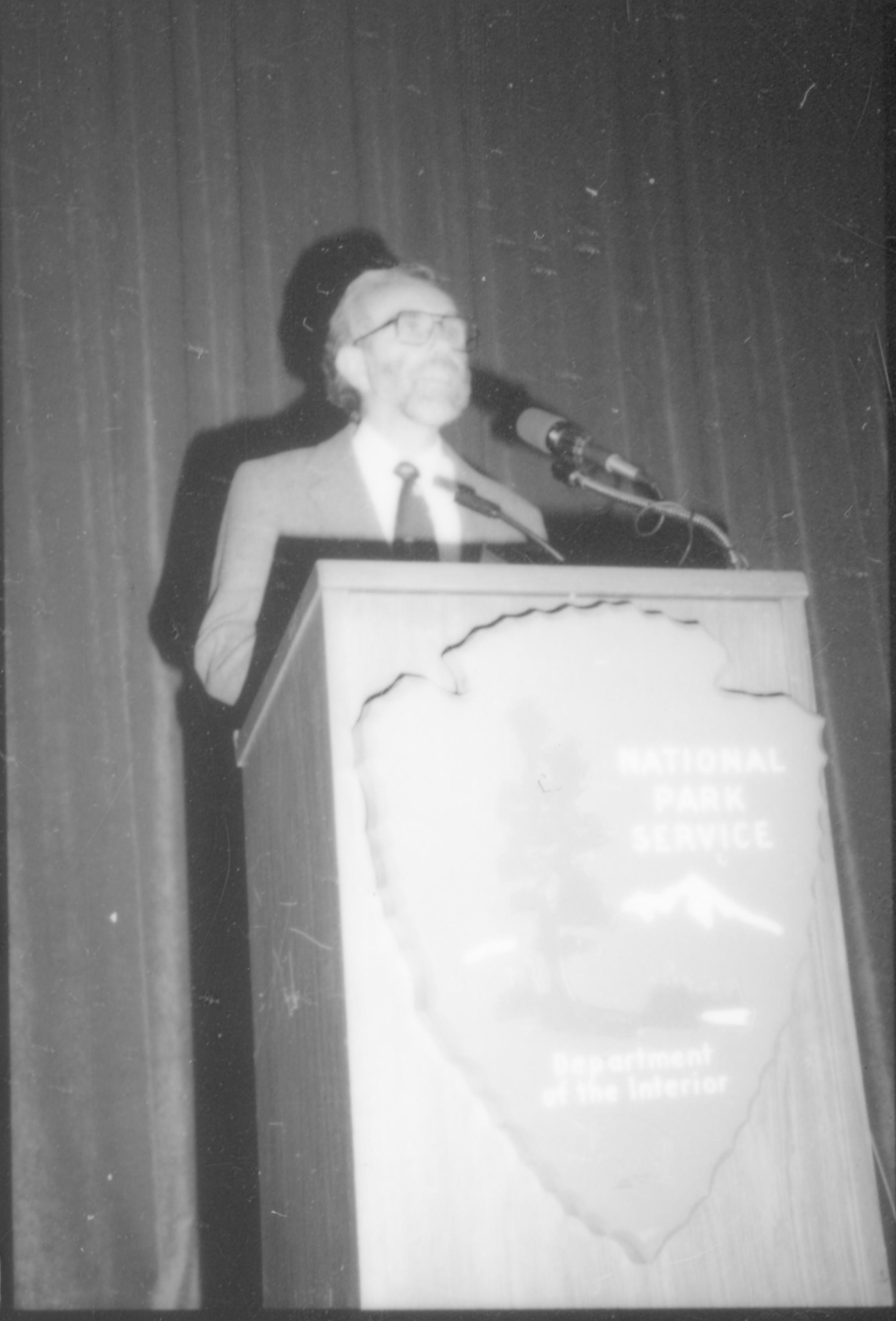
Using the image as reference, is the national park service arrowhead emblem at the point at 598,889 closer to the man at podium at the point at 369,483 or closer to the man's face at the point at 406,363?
the man at podium at the point at 369,483

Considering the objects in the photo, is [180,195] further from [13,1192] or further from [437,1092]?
[437,1092]

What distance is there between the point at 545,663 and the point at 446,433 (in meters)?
1.88

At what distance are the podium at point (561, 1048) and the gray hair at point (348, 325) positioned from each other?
3.18 ft

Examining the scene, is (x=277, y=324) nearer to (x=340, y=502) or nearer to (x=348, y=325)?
(x=348, y=325)

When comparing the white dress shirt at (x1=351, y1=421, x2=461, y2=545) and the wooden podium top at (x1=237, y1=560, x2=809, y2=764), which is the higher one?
the white dress shirt at (x1=351, y1=421, x2=461, y2=545)

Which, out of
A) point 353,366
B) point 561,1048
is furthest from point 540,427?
point 561,1048

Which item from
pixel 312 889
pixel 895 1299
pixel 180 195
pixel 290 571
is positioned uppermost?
pixel 180 195

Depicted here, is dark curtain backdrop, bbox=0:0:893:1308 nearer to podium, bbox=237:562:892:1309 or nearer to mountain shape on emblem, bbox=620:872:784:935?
podium, bbox=237:562:892:1309

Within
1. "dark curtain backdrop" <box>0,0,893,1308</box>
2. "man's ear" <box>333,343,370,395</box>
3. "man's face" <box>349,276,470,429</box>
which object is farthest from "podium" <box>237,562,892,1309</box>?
"dark curtain backdrop" <box>0,0,893,1308</box>

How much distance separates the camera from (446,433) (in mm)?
2904

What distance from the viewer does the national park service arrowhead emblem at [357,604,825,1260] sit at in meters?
1.01

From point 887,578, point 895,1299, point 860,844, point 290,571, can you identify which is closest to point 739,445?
point 887,578

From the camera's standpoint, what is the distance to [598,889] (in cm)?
104

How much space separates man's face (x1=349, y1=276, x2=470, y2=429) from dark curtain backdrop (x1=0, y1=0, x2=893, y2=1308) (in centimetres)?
70
